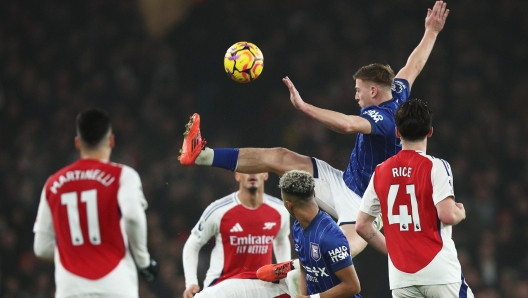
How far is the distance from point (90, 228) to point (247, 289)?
195cm

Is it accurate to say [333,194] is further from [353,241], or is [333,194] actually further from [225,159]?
[225,159]

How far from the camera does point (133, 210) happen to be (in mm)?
4289

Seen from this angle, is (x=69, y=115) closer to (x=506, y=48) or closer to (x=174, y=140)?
(x=174, y=140)

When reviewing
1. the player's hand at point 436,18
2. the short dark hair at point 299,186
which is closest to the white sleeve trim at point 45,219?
the short dark hair at point 299,186

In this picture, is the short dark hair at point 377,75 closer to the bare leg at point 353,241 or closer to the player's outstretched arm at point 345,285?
the bare leg at point 353,241

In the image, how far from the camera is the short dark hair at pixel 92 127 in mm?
4441

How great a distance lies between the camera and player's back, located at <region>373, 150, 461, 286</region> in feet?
15.2

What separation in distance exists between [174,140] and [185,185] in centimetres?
106

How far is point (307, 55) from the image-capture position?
13.7 m

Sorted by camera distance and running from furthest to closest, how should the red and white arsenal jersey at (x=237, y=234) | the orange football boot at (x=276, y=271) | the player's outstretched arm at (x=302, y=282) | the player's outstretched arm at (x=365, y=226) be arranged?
the red and white arsenal jersey at (x=237, y=234) < the orange football boot at (x=276, y=271) < the player's outstretched arm at (x=302, y=282) < the player's outstretched arm at (x=365, y=226)

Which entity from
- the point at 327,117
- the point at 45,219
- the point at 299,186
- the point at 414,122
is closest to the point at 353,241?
the point at 327,117

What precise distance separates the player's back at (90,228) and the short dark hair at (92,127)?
12 cm

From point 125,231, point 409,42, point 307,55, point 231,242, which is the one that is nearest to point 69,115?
point 307,55

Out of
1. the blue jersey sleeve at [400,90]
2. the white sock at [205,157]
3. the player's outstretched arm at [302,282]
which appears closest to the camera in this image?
the player's outstretched arm at [302,282]
